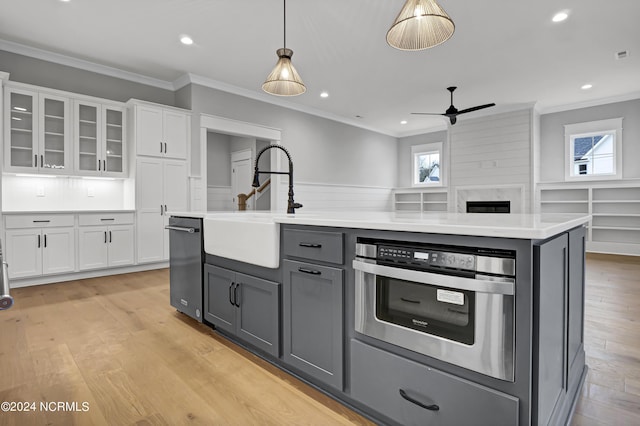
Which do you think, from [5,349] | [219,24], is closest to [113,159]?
[219,24]

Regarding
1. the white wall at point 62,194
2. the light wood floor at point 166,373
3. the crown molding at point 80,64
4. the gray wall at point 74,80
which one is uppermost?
the crown molding at point 80,64

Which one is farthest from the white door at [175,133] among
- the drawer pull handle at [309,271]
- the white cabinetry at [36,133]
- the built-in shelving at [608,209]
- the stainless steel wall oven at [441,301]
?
the built-in shelving at [608,209]

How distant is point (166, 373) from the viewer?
1904 millimetres

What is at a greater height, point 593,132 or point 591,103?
point 591,103

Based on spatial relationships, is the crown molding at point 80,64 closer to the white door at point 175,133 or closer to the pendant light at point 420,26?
the white door at point 175,133

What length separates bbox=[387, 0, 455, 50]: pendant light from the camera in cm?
170

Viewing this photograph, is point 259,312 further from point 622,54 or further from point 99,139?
point 622,54

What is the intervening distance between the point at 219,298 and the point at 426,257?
5.24ft

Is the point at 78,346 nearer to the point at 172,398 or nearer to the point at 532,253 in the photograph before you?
the point at 172,398

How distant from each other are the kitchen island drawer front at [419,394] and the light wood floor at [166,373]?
8.2 inches

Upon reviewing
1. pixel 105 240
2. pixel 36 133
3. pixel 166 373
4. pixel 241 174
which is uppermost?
pixel 36 133

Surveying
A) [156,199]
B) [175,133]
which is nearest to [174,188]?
[156,199]

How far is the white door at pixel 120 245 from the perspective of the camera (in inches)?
176

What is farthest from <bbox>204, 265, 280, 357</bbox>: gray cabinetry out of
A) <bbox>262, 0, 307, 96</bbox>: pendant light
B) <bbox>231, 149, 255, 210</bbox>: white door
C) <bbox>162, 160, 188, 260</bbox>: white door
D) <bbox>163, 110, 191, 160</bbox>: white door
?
<bbox>231, 149, 255, 210</bbox>: white door
